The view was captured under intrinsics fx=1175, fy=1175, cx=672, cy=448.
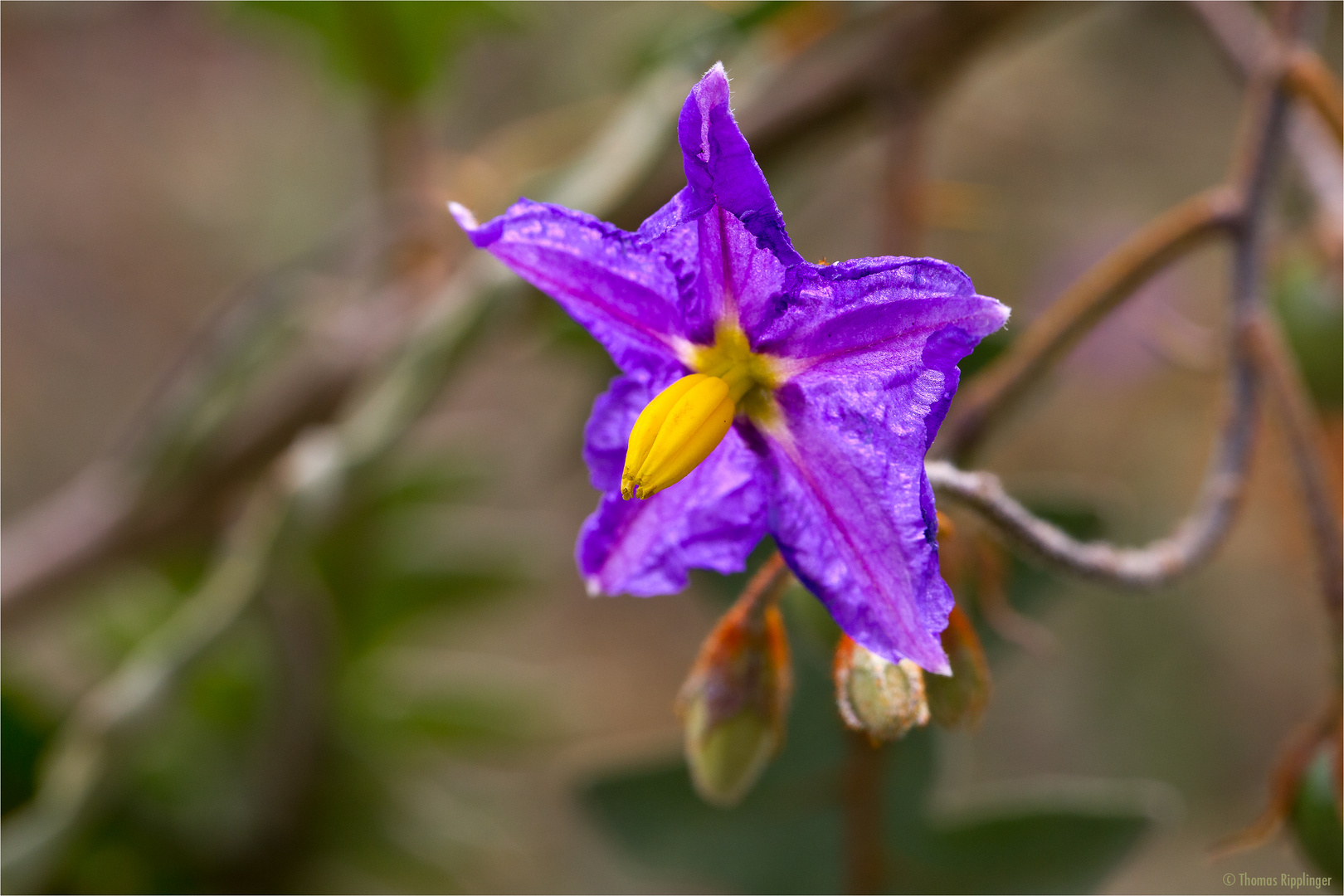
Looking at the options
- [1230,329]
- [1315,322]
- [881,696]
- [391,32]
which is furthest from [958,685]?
[391,32]

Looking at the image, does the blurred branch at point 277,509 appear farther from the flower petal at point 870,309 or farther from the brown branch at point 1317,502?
the brown branch at point 1317,502

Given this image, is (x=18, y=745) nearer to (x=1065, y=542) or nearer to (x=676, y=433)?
(x=676, y=433)

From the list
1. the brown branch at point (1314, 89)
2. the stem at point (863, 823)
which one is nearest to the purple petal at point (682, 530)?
the stem at point (863, 823)

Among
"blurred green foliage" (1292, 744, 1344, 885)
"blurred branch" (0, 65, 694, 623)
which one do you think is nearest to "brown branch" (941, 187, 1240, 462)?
"blurred green foliage" (1292, 744, 1344, 885)

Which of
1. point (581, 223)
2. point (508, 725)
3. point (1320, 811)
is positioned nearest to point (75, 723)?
point (508, 725)

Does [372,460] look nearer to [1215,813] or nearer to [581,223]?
[581,223]
